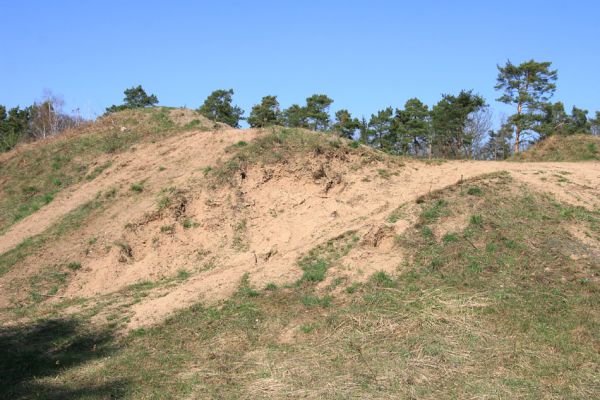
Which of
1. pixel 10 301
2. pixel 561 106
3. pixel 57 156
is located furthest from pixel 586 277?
pixel 561 106

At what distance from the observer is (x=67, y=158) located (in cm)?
1884

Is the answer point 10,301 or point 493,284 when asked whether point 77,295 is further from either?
point 493,284

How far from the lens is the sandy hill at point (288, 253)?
819 cm

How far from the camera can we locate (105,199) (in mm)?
15180

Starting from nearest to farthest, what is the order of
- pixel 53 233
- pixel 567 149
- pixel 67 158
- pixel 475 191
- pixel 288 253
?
pixel 288 253 → pixel 475 191 → pixel 53 233 → pixel 567 149 → pixel 67 158

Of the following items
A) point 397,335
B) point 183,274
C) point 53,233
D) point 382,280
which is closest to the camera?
point 397,335

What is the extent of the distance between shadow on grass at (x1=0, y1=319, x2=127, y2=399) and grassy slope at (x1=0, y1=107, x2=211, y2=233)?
259 inches

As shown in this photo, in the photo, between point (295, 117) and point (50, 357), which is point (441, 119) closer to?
point (295, 117)

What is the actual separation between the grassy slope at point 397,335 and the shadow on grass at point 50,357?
0.10 ft

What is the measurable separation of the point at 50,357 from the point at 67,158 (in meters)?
11.4

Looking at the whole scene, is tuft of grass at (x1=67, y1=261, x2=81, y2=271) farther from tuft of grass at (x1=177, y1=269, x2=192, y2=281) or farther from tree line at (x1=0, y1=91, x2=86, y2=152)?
tree line at (x1=0, y1=91, x2=86, y2=152)

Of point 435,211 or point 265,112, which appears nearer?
point 435,211

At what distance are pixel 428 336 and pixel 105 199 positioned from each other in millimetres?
10100

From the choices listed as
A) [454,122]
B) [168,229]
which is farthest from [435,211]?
[454,122]
